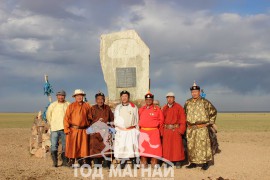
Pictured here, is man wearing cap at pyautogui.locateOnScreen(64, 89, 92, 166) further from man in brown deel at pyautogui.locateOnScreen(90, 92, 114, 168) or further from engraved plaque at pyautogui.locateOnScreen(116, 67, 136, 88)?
engraved plaque at pyautogui.locateOnScreen(116, 67, 136, 88)

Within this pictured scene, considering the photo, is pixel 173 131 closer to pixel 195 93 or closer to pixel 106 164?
pixel 195 93

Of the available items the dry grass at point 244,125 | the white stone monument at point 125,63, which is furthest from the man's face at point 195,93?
the dry grass at point 244,125

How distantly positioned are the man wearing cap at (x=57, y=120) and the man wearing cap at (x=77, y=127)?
397 mm

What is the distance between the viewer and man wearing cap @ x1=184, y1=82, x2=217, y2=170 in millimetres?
8227

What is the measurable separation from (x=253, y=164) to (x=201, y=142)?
2.07 metres

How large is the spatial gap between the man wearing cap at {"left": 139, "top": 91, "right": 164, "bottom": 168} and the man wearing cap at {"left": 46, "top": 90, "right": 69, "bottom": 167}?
1.95 metres

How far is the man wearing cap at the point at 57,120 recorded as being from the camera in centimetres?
854

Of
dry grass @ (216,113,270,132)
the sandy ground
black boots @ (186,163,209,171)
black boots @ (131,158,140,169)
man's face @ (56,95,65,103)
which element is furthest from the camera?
dry grass @ (216,113,270,132)

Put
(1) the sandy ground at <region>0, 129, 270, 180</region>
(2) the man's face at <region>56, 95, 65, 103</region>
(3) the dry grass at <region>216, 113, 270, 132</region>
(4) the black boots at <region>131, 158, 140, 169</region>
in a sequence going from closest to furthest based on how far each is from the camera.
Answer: (1) the sandy ground at <region>0, 129, 270, 180</region>
(4) the black boots at <region>131, 158, 140, 169</region>
(2) the man's face at <region>56, 95, 65, 103</region>
(3) the dry grass at <region>216, 113, 270, 132</region>

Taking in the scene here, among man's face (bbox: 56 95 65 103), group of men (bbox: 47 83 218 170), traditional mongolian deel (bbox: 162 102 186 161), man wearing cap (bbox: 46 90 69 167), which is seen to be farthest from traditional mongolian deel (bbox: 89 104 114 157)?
traditional mongolian deel (bbox: 162 102 186 161)

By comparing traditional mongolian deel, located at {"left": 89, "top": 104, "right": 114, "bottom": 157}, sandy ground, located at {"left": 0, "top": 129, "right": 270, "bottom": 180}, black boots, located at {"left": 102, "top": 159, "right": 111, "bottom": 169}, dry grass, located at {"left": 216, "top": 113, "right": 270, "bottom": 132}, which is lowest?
sandy ground, located at {"left": 0, "top": 129, "right": 270, "bottom": 180}

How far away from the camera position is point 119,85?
11.0 m

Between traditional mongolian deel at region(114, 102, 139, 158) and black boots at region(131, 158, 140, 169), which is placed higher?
traditional mongolian deel at region(114, 102, 139, 158)

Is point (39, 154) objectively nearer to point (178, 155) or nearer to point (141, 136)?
point (141, 136)
